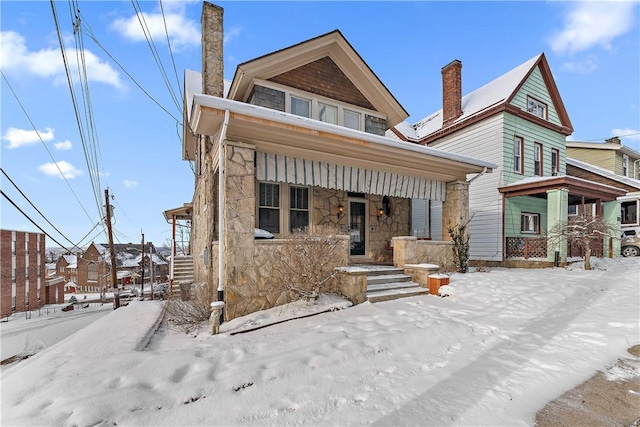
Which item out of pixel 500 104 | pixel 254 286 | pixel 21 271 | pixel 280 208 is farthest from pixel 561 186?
pixel 21 271

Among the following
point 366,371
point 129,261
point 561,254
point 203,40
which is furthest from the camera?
point 129,261

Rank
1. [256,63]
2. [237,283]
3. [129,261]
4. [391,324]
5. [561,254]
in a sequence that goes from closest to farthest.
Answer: [391,324] < [237,283] < [256,63] < [561,254] < [129,261]

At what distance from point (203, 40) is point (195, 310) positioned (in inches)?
322

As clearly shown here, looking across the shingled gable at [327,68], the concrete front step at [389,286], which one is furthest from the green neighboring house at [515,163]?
the concrete front step at [389,286]

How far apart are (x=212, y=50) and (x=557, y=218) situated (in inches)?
549

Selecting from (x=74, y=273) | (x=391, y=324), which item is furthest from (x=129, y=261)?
(x=391, y=324)

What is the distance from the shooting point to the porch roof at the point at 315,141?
5109 mm

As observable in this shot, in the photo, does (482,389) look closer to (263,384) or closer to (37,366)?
(263,384)

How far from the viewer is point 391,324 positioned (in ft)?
15.4

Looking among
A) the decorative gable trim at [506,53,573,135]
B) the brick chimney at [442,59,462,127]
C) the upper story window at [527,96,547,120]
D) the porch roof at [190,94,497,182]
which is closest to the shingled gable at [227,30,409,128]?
the porch roof at [190,94,497,182]

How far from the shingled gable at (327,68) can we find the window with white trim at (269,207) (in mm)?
3175

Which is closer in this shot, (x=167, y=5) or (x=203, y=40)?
(x=167, y=5)

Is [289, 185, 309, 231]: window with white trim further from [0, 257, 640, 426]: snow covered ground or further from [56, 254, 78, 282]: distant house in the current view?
[56, 254, 78, 282]: distant house

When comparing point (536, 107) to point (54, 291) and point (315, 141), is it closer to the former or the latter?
point (315, 141)
